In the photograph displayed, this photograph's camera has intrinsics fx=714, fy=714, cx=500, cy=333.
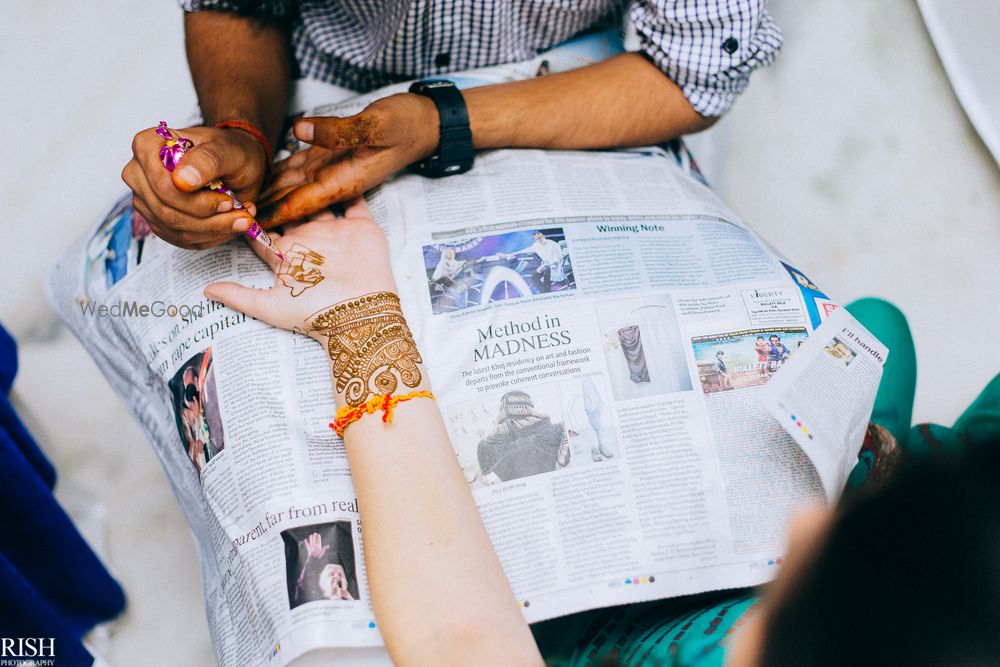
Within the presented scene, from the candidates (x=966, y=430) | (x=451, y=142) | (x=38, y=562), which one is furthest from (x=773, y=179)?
(x=38, y=562)

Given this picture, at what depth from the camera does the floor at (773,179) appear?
115cm

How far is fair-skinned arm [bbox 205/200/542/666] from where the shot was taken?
509mm

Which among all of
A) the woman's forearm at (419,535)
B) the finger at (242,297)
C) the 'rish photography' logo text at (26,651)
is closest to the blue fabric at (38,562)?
the 'rish photography' logo text at (26,651)

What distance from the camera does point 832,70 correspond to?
1.47 meters

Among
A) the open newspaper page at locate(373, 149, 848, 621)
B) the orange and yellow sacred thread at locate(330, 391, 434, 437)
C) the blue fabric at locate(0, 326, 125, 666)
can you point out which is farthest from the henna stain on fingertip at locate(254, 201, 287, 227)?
the blue fabric at locate(0, 326, 125, 666)

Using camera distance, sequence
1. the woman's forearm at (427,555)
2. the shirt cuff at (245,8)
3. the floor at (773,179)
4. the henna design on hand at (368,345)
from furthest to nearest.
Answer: the floor at (773,179)
the shirt cuff at (245,8)
the henna design on hand at (368,345)
the woman's forearm at (427,555)

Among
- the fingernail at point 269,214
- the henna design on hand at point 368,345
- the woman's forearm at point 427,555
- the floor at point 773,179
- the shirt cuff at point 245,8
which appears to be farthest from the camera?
the floor at point 773,179

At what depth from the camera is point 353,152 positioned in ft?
2.42

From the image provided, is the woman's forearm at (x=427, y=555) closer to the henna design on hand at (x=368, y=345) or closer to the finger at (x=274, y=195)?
the henna design on hand at (x=368, y=345)

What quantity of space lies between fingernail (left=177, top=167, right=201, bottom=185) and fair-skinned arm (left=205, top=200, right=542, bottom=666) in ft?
0.41

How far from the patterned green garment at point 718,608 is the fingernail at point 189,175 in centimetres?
49

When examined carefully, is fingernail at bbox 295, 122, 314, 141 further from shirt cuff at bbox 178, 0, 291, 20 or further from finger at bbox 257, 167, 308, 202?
shirt cuff at bbox 178, 0, 291, 20

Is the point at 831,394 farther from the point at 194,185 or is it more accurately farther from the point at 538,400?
the point at 194,185

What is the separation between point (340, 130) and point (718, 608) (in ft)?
1.81
